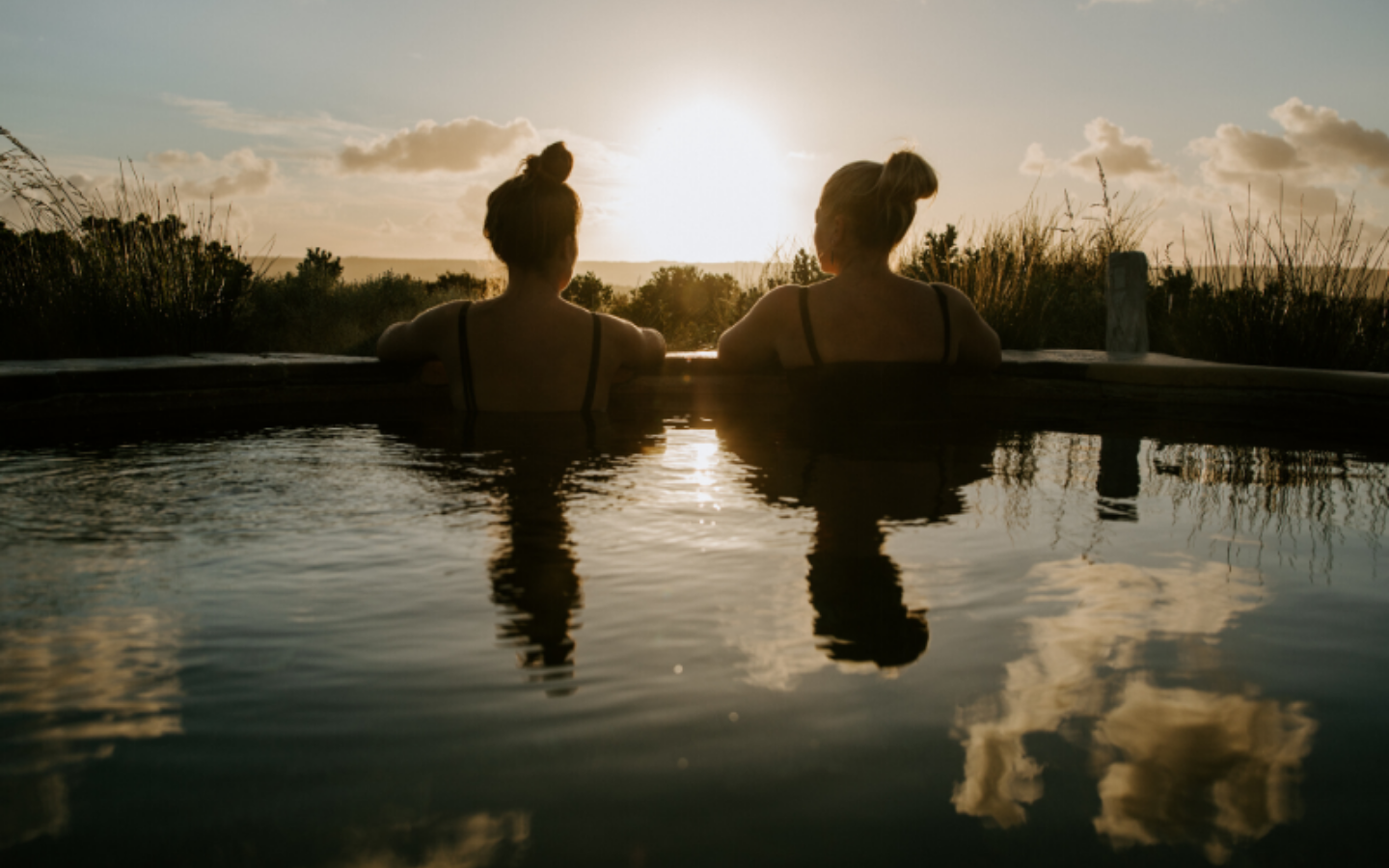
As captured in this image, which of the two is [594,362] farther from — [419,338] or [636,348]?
[419,338]

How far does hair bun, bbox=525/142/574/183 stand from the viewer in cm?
367

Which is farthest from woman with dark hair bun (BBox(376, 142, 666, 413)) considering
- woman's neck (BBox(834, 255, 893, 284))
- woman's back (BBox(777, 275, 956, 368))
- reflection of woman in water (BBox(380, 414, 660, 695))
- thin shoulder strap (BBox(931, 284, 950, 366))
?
thin shoulder strap (BBox(931, 284, 950, 366))

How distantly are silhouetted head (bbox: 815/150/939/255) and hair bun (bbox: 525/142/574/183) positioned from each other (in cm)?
104

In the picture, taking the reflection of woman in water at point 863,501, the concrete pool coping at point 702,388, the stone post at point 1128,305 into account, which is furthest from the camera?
the stone post at point 1128,305

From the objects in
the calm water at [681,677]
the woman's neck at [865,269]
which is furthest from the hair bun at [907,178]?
the calm water at [681,677]

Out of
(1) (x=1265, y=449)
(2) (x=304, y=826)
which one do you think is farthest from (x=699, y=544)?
(1) (x=1265, y=449)

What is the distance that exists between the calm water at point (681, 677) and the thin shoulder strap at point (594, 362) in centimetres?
117

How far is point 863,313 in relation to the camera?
152 inches

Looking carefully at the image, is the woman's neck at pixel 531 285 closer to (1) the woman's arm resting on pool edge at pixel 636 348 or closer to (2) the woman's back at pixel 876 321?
(1) the woman's arm resting on pool edge at pixel 636 348

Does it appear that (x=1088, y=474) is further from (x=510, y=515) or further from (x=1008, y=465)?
(x=510, y=515)

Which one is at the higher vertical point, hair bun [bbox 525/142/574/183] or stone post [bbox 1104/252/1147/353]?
hair bun [bbox 525/142/574/183]

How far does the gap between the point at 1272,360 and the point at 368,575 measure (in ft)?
22.5

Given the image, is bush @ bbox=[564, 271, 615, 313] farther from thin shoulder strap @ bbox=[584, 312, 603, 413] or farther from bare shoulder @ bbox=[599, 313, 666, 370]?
thin shoulder strap @ bbox=[584, 312, 603, 413]

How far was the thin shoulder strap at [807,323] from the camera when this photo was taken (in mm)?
3922
